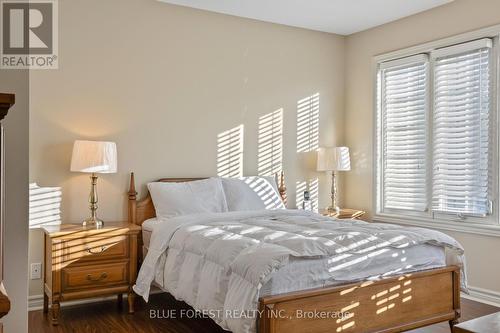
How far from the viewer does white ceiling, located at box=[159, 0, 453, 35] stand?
14.8 ft

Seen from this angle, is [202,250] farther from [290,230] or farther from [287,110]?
[287,110]

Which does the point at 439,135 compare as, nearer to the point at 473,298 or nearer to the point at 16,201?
the point at 473,298

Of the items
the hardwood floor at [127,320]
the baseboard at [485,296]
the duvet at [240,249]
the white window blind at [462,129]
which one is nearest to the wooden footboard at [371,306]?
the duvet at [240,249]

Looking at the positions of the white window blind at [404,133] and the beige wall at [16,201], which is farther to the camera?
the white window blind at [404,133]

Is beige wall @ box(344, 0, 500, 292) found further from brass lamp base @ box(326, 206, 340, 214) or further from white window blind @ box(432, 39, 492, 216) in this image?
brass lamp base @ box(326, 206, 340, 214)

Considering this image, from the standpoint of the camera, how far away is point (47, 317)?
3.71 m

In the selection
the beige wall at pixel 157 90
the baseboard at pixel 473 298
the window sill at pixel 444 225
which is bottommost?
the baseboard at pixel 473 298

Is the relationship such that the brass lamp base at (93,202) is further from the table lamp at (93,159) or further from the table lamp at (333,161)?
the table lamp at (333,161)

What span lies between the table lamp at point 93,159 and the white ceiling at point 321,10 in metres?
1.57

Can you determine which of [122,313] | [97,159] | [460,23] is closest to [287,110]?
[460,23]

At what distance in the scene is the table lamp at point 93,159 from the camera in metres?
3.80

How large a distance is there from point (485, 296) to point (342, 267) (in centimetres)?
218

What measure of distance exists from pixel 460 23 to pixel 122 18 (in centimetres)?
309

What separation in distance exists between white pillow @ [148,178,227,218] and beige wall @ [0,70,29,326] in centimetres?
243
